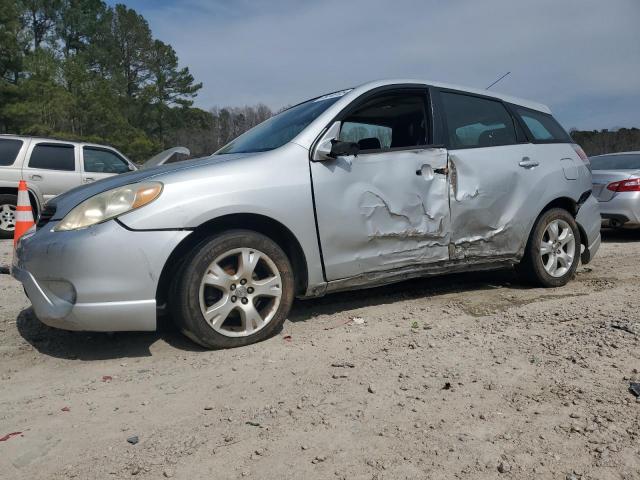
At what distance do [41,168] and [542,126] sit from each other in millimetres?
7862

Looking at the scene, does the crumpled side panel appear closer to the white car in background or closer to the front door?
the front door

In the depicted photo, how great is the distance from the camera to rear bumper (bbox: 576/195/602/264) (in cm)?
481

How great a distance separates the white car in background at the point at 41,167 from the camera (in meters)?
8.56

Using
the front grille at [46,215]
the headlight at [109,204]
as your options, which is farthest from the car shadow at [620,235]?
the front grille at [46,215]

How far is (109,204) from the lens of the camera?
295 cm

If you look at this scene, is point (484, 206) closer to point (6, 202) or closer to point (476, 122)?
point (476, 122)

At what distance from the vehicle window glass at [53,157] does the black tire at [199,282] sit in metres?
7.13

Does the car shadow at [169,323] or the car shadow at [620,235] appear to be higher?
the car shadow at [169,323]

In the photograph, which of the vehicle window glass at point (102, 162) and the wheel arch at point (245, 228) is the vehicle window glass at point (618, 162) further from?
the vehicle window glass at point (102, 162)

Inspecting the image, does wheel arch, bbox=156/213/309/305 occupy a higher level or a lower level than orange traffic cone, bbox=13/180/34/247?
lower

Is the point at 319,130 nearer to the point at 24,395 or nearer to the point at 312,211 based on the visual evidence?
the point at 312,211

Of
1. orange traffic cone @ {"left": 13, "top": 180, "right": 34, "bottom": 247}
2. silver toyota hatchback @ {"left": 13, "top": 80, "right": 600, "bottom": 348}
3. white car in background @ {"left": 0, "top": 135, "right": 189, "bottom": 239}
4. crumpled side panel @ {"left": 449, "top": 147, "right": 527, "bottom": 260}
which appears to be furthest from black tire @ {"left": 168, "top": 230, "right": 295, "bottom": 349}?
white car in background @ {"left": 0, "top": 135, "right": 189, "bottom": 239}

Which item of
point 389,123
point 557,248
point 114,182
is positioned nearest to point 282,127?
point 389,123

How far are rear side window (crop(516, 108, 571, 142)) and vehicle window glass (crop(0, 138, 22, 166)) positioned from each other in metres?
7.97
